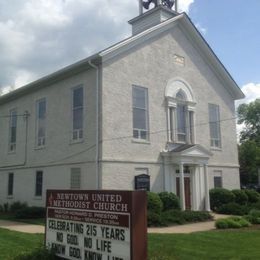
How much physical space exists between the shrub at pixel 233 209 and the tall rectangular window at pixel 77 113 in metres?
9.62

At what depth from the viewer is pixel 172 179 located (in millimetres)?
24250

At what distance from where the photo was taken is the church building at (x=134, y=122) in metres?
22.1

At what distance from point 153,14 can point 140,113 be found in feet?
27.1

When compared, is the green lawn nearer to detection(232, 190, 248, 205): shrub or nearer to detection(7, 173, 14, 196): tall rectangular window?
detection(232, 190, 248, 205): shrub

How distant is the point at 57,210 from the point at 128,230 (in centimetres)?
264

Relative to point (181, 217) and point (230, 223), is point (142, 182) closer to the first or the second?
point (181, 217)

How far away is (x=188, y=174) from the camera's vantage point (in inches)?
1010

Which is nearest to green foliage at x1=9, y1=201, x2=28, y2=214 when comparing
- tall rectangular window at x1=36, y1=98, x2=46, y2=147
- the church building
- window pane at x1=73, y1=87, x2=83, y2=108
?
the church building

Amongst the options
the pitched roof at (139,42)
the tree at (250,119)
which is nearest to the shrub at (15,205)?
the pitched roof at (139,42)

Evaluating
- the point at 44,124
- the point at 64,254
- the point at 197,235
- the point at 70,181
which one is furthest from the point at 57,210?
the point at 44,124

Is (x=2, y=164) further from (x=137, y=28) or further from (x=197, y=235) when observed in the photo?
(x=197, y=235)

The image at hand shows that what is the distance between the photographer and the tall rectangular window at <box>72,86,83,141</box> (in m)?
23.2

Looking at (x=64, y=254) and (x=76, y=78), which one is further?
(x=76, y=78)

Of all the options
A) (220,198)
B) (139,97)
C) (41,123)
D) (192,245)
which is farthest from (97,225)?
Result: (41,123)
